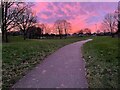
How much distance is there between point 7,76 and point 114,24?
356 ft

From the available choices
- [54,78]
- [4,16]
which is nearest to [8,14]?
[4,16]

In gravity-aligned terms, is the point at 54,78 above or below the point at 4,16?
below

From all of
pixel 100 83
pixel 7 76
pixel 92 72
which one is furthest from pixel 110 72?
pixel 7 76

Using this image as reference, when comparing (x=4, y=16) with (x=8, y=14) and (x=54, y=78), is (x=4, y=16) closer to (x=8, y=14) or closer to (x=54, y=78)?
(x=8, y=14)

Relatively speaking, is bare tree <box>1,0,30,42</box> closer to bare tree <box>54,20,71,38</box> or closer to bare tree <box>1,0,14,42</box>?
bare tree <box>1,0,14,42</box>

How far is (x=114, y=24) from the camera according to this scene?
11638 centimetres

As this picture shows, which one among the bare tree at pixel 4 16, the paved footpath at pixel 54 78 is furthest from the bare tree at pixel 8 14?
the paved footpath at pixel 54 78

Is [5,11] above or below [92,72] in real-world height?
above

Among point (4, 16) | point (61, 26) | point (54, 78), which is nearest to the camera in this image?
point (54, 78)

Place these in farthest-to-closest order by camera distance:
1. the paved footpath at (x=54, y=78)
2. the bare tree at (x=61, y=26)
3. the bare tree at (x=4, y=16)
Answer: the bare tree at (x=61, y=26)
the bare tree at (x=4, y=16)
the paved footpath at (x=54, y=78)

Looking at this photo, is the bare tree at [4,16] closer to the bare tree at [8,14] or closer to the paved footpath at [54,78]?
the bare tree at [8,14]

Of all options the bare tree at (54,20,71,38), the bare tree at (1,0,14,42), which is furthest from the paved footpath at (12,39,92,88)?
the bare tree at (54,20,71,38)

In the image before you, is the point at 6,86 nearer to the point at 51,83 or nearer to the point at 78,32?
the point at 51,83

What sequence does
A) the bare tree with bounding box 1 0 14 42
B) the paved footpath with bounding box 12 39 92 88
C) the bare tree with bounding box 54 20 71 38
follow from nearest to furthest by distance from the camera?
the paved footpath with bounding box 12 39 92 88 < the bare tree with bounding box 1 0 14 42 < the bare tree with bounding box 54 20 71 38
